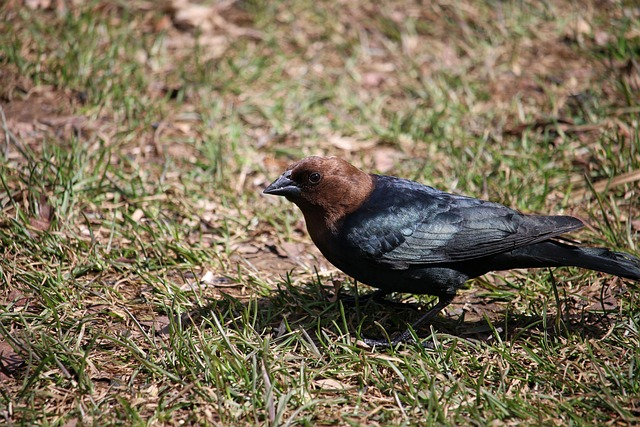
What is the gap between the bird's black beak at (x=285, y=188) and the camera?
4.30 metres

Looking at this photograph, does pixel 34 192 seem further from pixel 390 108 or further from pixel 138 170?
pixel 390 108

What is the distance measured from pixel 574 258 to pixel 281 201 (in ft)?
8.16

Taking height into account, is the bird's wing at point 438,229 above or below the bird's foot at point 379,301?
above

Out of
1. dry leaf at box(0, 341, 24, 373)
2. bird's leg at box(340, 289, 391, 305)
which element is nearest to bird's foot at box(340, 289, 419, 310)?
bird's leg at box(340, 289, 391, 305)

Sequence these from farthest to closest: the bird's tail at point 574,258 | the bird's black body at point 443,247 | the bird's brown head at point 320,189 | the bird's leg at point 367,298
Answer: the bird's leg at point 367,298
the bird's brown head at point 320,189
the bird's black body at point 443,247
the bird's tail at point 574,258

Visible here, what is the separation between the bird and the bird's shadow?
A: 0.66ft

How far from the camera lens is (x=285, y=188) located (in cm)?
430

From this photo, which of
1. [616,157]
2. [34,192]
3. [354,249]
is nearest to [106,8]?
[34,192]

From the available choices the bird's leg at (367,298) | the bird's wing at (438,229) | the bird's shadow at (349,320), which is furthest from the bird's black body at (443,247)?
the bird's leg at (367,298)

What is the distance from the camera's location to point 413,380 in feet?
12.4

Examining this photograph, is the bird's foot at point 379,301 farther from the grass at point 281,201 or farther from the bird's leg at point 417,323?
the bird's leg at point 417,323

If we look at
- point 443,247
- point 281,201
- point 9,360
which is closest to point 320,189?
point 443,247

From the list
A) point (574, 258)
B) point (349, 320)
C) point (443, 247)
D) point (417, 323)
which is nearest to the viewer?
point (574, 258)

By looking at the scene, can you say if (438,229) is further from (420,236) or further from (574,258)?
(574,258)
